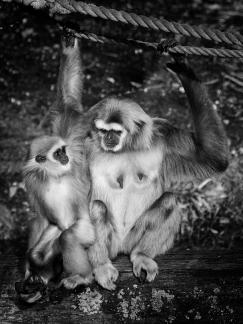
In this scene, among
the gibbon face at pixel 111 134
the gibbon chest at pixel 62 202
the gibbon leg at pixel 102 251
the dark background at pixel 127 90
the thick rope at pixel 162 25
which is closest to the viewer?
the thick rope at pixel 162 25

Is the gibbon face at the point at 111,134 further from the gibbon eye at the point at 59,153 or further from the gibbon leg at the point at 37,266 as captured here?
the gibbon leg at the point at 37,266

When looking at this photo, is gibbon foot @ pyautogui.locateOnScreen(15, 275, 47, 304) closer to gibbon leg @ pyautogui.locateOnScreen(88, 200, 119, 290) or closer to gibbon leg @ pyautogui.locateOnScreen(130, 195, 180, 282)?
gibbon leg @ pyautogui.locateOnScreen(88, 200, 119, 290)

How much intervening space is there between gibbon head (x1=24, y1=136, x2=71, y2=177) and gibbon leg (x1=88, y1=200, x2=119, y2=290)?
66cm

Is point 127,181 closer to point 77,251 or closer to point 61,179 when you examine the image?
point 61,179

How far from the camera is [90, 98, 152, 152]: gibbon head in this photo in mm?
5516

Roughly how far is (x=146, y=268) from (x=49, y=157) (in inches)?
65.7

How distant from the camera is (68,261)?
529cm

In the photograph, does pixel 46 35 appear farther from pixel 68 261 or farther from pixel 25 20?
pixel 68 261

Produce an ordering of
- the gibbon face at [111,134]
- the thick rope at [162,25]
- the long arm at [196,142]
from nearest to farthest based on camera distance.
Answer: the thick rope at [162,25], the long arm at [196,142], the gibbon face at [111,134]

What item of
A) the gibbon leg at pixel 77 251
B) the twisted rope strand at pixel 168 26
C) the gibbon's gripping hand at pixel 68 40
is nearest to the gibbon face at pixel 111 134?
the gibbon leg at pixel 77 251

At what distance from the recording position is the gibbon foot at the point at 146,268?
5.15 m

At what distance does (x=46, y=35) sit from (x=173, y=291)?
8.46 meters

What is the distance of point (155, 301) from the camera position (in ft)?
16.2

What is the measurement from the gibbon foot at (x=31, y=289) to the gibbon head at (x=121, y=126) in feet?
5.00
